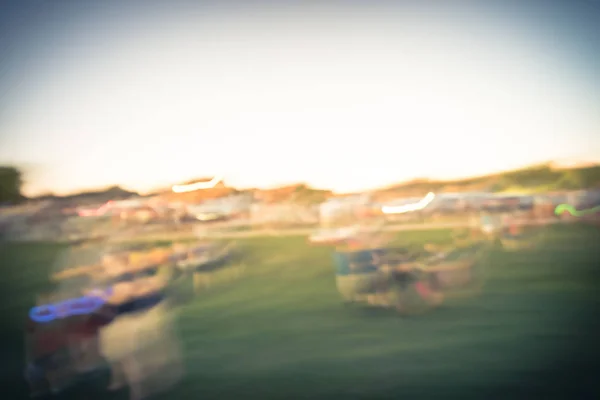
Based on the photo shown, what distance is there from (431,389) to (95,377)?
1.94 metres

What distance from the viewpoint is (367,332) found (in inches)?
107

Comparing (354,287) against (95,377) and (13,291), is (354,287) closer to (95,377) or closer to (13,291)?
(95,377)

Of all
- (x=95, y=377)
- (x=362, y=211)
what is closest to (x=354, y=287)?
(x=362, y=211)

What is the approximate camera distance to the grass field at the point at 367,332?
2223mm

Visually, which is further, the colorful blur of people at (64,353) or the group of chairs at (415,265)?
the group of chairs at (415,265)

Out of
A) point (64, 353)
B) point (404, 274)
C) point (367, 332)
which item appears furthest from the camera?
point (404, 274)

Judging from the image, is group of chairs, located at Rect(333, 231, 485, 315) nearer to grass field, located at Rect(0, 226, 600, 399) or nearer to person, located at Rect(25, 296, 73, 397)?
grass field, located at Rect(0, 226, 600, 399)

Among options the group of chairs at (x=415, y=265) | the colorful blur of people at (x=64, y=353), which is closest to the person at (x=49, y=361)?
the colorful blur of people at (x=64, y=353)

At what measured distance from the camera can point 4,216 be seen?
3.10 metres

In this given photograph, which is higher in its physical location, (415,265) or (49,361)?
(415,265)

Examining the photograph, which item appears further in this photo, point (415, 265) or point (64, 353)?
point (415, 265)

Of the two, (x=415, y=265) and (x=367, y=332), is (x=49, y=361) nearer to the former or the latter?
(x=367, y=332)

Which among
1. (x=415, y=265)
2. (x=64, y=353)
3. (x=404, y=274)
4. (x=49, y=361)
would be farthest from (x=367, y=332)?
(x=49, y=361)

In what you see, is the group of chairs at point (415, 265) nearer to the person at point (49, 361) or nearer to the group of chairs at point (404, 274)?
the group of chairs at point (404, 274)
